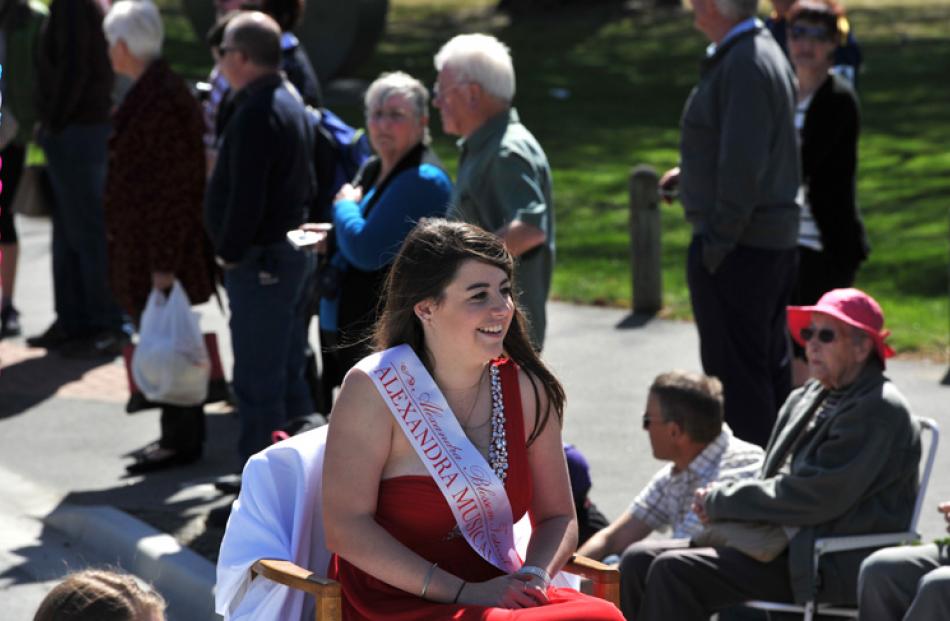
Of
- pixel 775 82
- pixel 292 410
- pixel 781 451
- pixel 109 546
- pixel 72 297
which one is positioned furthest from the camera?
pixel 72 297

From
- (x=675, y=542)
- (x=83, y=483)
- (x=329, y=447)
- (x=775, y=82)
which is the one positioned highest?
(x=775, y=82)

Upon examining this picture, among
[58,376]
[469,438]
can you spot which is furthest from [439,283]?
[58,376]

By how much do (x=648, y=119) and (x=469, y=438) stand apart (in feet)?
50.0

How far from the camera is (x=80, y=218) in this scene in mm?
9953

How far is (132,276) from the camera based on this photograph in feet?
26.2

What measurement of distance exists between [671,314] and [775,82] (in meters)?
4.28

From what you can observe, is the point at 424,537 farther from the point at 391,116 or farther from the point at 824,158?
the point at 824,158

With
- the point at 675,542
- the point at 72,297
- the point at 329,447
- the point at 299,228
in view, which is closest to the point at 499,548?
the point at 329,447

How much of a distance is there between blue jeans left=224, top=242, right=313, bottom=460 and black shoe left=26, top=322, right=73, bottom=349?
3.30 metres

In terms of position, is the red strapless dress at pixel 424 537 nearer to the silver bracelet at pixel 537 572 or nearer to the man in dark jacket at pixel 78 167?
the silver bracelet at pixel 537 572

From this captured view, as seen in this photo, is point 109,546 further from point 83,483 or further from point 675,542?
point 675,542

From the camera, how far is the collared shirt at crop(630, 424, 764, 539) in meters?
5.81

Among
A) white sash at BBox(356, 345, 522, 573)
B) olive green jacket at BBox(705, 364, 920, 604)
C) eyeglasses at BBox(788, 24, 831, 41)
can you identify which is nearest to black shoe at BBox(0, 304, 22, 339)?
eyeglasses at BBox(788, 24, 831, 41)

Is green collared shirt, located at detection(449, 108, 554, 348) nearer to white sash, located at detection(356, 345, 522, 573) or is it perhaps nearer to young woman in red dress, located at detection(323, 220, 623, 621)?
young woman in red dress, located at detection(323, 220, 623, 621)
